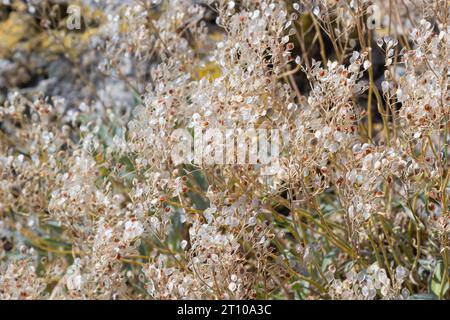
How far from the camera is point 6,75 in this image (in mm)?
3754

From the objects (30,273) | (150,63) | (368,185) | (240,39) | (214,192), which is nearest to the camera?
(368,185)

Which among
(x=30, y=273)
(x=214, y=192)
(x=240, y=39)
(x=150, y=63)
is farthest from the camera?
(x=150, y=63)

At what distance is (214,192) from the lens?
165 centimetres

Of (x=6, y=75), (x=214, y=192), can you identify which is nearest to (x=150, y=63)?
(x=6, y=75)

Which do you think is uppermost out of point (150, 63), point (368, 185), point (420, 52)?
point (150, 63)

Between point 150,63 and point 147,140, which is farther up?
point 150,63

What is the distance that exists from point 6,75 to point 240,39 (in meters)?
2.31

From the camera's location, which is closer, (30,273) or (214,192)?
(214,192)

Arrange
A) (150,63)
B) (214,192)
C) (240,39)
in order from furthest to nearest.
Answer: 1. (150,63)
2. (240,39)
3. (214,192)
